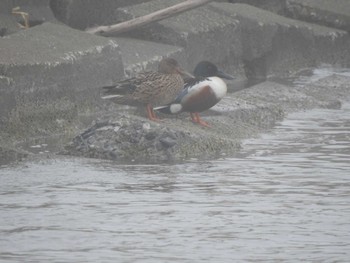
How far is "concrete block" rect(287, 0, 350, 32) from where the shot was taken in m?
16.2

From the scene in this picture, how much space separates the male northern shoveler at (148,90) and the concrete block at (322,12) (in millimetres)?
6172

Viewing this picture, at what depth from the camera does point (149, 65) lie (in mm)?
12141

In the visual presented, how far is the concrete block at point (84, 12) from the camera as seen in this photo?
44.0ft

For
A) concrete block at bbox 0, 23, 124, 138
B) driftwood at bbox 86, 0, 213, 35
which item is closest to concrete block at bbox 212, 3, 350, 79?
driftwood at bbox 86, 0, 213, 35

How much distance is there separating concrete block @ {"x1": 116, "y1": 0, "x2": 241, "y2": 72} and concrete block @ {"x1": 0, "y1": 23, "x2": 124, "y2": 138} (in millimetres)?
1851

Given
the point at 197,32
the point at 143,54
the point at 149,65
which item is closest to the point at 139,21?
the point at 143,54

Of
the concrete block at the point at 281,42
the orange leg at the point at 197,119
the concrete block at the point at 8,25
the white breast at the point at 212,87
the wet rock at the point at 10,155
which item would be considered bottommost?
A: the concrete block at the point at 281,42

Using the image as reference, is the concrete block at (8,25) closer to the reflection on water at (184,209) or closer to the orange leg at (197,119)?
the orange leg at (197,119)

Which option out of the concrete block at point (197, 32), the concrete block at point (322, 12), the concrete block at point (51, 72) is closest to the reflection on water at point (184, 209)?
the concrete block at point (51, 72)

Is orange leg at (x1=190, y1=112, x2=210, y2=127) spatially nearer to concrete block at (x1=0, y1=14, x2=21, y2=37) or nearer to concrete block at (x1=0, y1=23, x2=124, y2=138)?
concrete block at (x1=0, y1=23, x2=124, y2=138)

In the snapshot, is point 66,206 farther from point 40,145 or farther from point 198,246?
point 40,145

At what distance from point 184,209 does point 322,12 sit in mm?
9202

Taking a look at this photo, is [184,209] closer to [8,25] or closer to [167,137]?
[167,137]

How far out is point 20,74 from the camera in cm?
1015
